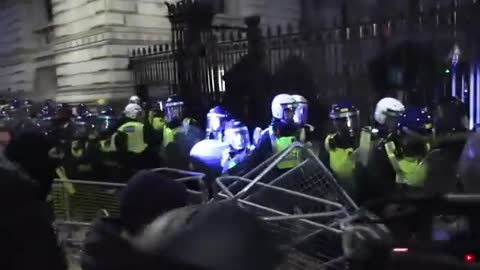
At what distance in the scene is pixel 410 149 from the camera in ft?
16.8

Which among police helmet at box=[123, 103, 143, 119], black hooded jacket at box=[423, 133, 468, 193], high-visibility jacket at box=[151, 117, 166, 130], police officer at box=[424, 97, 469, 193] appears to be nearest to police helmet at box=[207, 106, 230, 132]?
high-visibility jacket at box=[151, 117, 166, 130]

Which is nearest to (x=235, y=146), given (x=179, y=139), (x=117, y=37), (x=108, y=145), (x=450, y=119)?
(x=179, y=139)

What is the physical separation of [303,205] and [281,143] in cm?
277

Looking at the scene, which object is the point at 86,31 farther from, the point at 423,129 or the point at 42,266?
the point at 42,266

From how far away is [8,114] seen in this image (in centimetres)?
1371

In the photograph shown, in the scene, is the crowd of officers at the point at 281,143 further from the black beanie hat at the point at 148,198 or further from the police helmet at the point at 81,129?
the black beanie hat at the point at 148,198

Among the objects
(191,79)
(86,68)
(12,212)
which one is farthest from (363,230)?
(86,68)

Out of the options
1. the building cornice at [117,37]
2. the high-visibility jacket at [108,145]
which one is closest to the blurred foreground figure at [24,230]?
the high-visibility jacket at [108,145]

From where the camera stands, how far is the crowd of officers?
4855 millimetres

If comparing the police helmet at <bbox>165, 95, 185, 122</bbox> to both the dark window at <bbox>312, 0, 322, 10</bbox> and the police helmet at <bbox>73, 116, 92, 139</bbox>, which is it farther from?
the dark window at <bbox>312, 0, 322, 10</bbox>

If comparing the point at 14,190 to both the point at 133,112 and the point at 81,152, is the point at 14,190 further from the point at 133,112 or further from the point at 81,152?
the point at 133,112

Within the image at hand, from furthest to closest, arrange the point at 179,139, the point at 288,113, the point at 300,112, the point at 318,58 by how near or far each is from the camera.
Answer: the point at 318,58 → the point at 179,139 → the point at 300,112 → the point at 288,113

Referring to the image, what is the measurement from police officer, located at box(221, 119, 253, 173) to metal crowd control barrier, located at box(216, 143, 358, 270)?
2.13 metres

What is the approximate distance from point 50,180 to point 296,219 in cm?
211
